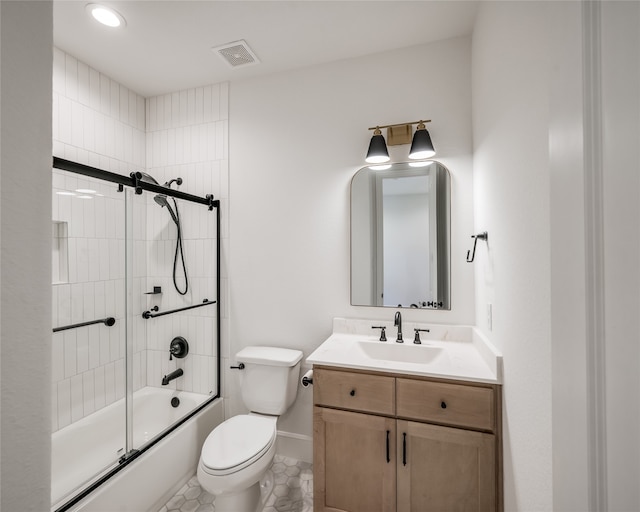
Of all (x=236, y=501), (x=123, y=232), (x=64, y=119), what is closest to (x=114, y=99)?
(x=64, y=119)

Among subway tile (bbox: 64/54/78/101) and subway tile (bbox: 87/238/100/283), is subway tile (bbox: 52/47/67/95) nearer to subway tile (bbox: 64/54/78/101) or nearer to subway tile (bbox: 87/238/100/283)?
subway tile (bbox: 64/54/78/101)

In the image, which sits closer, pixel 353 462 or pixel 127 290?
pixel 353 462

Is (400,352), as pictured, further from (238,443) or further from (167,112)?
(167,112)

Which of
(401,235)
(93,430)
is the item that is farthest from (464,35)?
(93,430)

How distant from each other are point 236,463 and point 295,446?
0.75 metres

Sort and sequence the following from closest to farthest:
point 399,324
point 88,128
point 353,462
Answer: point 353,462 → point 399,324 → point 88,128

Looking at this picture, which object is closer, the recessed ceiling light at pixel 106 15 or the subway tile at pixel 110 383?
the recessed ceiling light at pixel 106 15

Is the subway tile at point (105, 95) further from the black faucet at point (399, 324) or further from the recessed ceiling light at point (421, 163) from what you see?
the black faucet at point (399, 324)

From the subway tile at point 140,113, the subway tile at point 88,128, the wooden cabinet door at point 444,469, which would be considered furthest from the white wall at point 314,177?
the subway tile at point 88,128

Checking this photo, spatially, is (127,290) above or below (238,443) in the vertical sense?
above

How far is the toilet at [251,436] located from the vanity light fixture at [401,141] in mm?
1365

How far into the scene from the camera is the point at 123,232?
67.0 inches

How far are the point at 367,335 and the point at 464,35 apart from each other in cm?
190

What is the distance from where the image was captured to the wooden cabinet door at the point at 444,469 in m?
1.31
